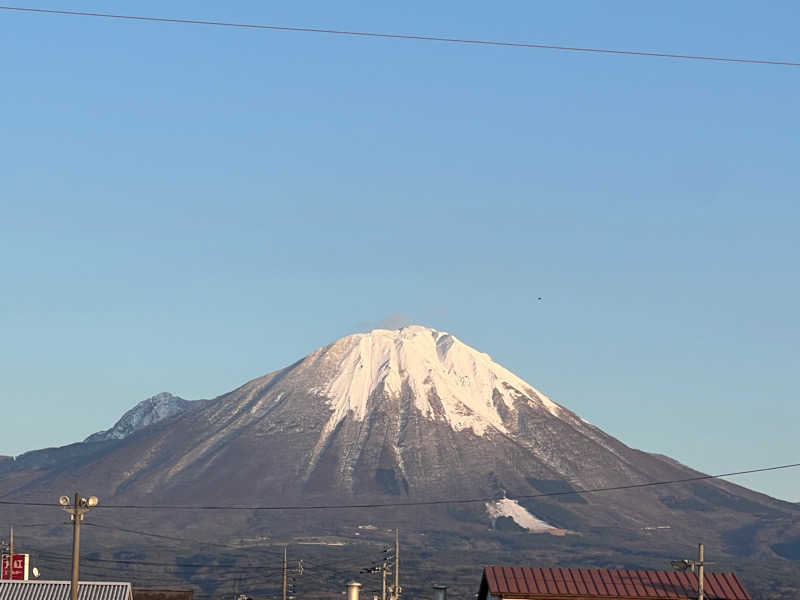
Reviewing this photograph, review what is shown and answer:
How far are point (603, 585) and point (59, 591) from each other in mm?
28215

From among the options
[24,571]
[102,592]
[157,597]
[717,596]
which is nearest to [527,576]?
[717,596]

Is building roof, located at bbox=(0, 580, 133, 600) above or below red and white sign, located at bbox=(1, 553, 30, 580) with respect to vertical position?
below

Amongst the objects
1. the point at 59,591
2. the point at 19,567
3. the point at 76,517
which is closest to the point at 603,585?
the point at 76,517

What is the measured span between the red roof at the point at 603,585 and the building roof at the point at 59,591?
19.2 meters

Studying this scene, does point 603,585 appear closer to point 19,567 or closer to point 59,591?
point 59,591

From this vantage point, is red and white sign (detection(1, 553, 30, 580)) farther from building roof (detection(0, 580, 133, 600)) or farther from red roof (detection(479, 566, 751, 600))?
red roof (detection(479, 566, 751, 600))

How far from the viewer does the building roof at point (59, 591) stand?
270 feet

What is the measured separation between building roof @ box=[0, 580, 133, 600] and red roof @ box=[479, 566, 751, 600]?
19170 mm

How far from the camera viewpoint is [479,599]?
90.8 meters

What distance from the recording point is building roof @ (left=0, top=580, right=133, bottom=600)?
270 ft

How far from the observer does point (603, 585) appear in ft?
264

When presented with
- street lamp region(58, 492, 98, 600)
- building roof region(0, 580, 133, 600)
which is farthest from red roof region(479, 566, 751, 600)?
street lamp region(58, 492, 98, 600)

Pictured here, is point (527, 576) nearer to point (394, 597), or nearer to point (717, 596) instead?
point (717, 596)

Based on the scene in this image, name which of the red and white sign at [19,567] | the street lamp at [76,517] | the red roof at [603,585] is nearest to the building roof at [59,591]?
the street lamp at [76,517]
